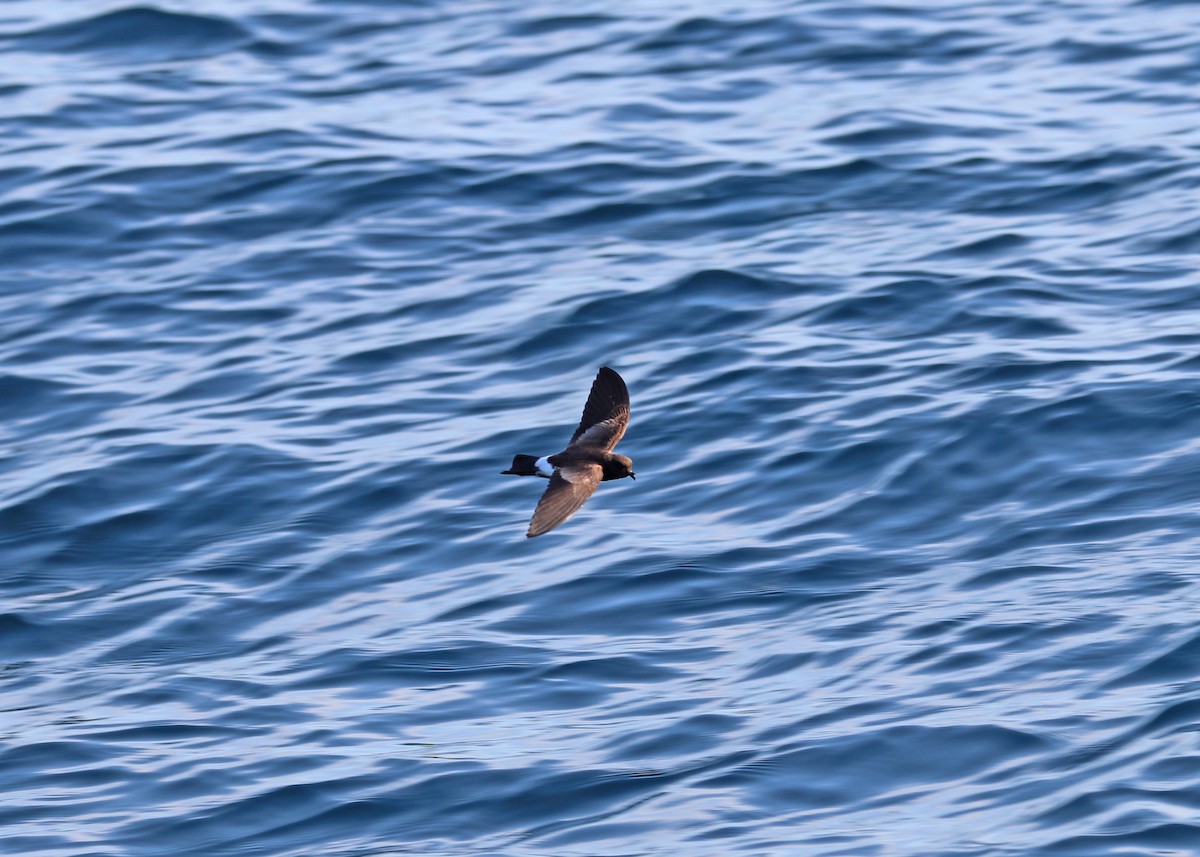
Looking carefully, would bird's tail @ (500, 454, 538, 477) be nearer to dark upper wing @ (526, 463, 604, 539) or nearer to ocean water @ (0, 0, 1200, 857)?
dark upper wing @ (526, 463, 604, 539)

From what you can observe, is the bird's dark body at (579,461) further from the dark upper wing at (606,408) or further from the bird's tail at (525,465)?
the dark upper wing at (606,408)

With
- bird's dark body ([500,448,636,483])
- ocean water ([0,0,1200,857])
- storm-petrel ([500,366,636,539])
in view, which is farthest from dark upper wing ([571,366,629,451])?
ocean water ([0,0,1200,857])

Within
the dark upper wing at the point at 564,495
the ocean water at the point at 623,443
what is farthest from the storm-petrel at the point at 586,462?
the ocean water at the point at 623,443

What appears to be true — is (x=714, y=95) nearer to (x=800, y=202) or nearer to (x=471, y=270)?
(x=800, y=202)

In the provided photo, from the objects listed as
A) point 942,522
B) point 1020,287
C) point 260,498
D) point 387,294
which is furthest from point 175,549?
point 1020,287

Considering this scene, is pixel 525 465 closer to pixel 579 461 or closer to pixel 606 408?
pixel 579 461

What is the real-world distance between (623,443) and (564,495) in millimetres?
2394

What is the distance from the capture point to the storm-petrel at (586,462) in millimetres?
6645

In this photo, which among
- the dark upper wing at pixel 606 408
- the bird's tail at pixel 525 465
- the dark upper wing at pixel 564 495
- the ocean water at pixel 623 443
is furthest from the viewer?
the dark upper wing at pixel 606 408

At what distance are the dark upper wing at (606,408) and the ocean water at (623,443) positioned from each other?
62cm

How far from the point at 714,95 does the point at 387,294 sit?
3845 mm

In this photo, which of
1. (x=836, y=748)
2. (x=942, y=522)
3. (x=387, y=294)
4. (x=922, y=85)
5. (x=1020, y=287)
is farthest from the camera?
(x=922, y=85)

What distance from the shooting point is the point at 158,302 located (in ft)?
36.5

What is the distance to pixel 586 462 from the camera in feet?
24.5
